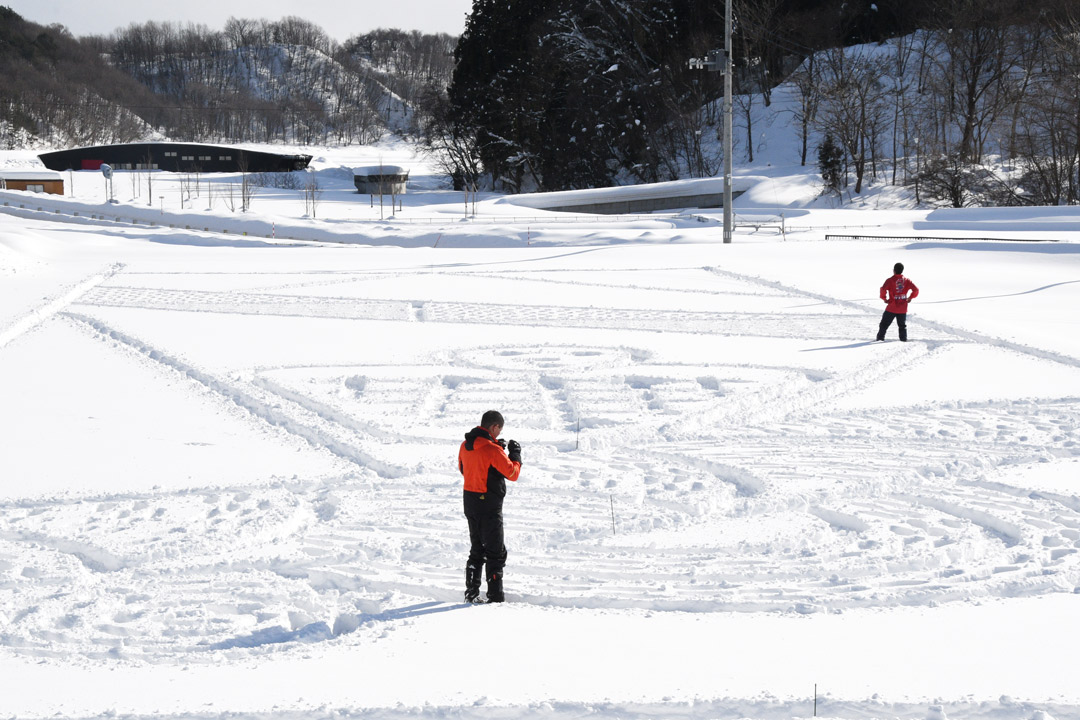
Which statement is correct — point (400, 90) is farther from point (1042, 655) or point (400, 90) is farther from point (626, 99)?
point (1042, 655)

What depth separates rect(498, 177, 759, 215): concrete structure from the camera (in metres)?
45.8

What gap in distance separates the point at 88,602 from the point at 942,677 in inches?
196

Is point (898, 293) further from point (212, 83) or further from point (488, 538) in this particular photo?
point (212, 83)

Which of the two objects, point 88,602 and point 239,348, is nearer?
point 88,602

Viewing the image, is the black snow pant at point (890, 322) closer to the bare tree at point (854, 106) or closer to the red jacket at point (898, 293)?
the red jacket at point (898, 293)

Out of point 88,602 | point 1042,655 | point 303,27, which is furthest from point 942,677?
→ point 303,27

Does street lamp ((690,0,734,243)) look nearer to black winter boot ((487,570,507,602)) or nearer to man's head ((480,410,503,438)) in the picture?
man's head ((480,410,503,438))

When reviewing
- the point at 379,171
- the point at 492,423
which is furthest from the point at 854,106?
the point at 492,423

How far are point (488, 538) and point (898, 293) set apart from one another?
9822 millimetres

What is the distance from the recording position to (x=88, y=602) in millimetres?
5926

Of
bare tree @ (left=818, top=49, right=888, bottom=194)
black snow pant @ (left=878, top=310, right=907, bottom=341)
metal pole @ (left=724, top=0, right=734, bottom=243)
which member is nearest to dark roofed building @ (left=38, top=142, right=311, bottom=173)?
bare tree @ (left=818, top=49, right=888, bottom=194)

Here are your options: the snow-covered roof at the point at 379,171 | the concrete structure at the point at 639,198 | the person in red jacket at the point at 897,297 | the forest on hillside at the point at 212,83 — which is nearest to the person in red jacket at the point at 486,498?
the person in red jacket at the point at 897,297

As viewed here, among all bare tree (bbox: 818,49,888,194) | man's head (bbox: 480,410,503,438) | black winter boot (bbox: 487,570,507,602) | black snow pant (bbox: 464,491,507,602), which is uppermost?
bare tree (bbox: 818,49,888,194)

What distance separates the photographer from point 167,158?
78.9 meters
